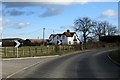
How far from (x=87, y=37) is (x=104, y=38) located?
10.8 metres

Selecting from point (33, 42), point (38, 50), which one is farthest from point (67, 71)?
point (33, 42)

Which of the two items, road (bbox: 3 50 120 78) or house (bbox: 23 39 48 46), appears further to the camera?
house (bbox: 23 39 48 46)

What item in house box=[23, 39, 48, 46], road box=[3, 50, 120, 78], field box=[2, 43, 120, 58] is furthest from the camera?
house box=[23, 39, 48, 46]

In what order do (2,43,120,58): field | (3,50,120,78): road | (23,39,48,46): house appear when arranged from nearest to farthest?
(3,50,120,78): road → (2,43,120,58): field → (23,39,48,46): house

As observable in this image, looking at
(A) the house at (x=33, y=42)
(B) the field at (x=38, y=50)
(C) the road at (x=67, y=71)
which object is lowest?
(C) the road at (x=67, y=71)

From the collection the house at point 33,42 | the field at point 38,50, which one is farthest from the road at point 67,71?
the house at point 33,42

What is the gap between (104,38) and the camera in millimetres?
105688

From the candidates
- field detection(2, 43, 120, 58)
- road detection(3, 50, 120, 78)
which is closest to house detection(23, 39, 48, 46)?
field detection(2, 43, 120, 58)

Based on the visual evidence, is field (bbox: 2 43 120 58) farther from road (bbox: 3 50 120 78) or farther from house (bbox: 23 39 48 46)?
house (bbox: 23 39 48 46)

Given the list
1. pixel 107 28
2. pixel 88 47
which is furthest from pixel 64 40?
pixel 88 47

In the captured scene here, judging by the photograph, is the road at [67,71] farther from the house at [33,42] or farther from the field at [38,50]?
the house at [33,42]

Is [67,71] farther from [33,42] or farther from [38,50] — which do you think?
[33,42]

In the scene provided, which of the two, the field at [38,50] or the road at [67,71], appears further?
the field at [38,50]

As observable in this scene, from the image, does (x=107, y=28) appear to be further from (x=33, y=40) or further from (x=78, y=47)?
(x=78, y=47)
